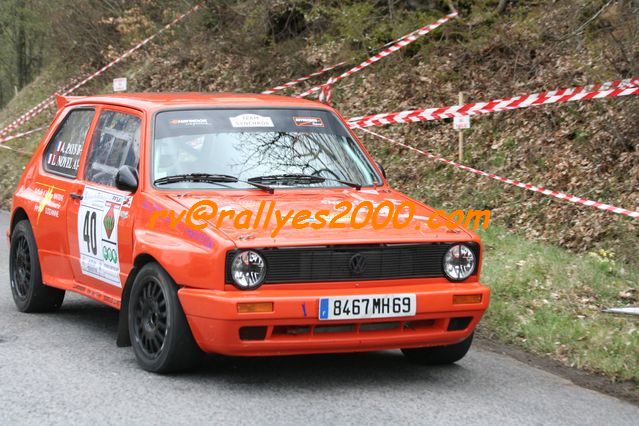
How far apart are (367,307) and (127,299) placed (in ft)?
5.62

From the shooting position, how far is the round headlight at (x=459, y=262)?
21.1 ft

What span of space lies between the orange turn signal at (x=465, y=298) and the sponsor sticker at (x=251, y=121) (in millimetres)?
2013

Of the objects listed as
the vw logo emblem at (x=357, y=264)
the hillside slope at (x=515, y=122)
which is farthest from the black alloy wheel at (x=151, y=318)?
the hillside slope at (x=515, y=122)

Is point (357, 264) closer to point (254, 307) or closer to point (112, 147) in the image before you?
point (254, 307)

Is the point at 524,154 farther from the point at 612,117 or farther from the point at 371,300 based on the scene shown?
the point at 371,300

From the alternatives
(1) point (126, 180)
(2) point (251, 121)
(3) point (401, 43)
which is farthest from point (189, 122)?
(3) point (401, 43)

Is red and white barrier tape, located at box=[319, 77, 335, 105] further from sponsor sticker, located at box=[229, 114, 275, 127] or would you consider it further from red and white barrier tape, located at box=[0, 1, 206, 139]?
sponsor sticker, located at box=[229, 114, 275, 127]

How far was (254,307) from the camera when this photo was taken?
19.3ft

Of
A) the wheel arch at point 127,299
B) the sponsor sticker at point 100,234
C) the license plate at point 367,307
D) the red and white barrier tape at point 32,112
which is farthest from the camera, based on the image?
the red and white barrier tape at point 32,112

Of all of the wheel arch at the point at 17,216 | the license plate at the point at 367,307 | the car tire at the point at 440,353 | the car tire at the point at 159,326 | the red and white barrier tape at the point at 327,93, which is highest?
the red and white barrier tape at the point at 327,93

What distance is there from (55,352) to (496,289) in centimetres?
395

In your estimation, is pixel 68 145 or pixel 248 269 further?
pixel 68 145

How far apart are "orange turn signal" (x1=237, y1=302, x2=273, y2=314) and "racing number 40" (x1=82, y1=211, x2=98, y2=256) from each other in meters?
1.99

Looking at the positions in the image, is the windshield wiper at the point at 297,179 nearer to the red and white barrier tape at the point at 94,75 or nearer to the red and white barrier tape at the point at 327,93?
Result: the red and white barrier tape at the point at 327,93
